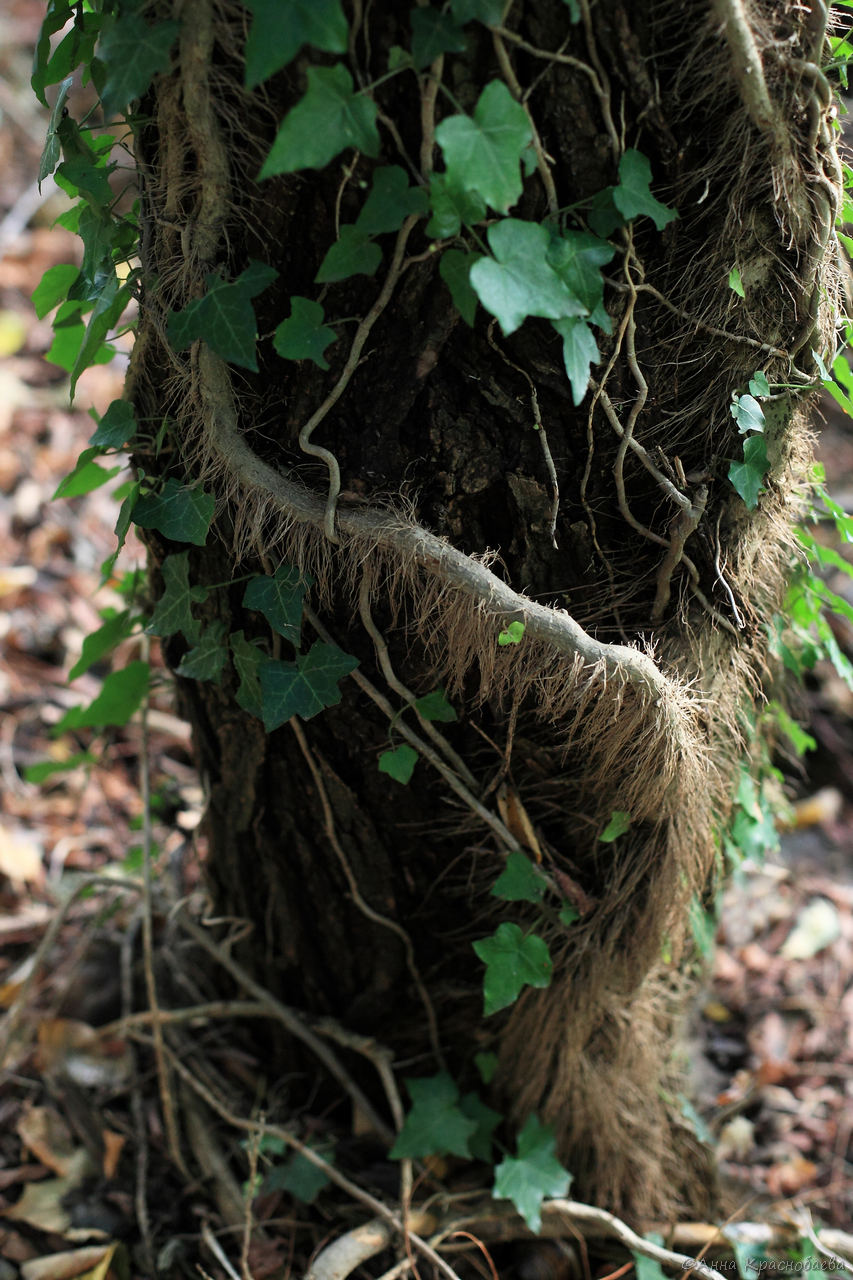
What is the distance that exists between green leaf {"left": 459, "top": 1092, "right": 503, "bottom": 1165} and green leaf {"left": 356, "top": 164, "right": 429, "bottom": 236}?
1.15m

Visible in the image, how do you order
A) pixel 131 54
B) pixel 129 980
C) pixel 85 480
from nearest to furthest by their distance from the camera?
pixel 131 54 → pixel 85 480 → pixel 129 980

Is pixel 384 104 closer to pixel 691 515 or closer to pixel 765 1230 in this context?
pixel 691 515

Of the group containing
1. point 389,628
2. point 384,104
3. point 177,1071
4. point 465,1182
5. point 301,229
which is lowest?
point 177,1071

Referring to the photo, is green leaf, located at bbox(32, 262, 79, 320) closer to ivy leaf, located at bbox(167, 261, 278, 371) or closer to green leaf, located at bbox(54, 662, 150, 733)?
ivy leaf, located at bbox(167, 261, 278, 371)

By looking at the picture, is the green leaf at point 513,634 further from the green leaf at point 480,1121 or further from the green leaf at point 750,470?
the green leaf at point 480,1121

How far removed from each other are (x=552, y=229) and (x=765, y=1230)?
56.0 inches

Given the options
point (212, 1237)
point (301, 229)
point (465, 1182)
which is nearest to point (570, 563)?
point (301, 229)

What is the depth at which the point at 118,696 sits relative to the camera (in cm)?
138

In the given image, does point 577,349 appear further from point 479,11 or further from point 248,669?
point 248,669

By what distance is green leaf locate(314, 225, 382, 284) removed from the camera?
843mm

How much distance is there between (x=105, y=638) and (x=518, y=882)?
67cm

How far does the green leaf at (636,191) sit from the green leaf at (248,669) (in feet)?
1.97

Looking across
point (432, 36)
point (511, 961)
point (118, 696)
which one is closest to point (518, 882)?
point (511, 961)

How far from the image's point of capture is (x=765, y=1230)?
138cm
